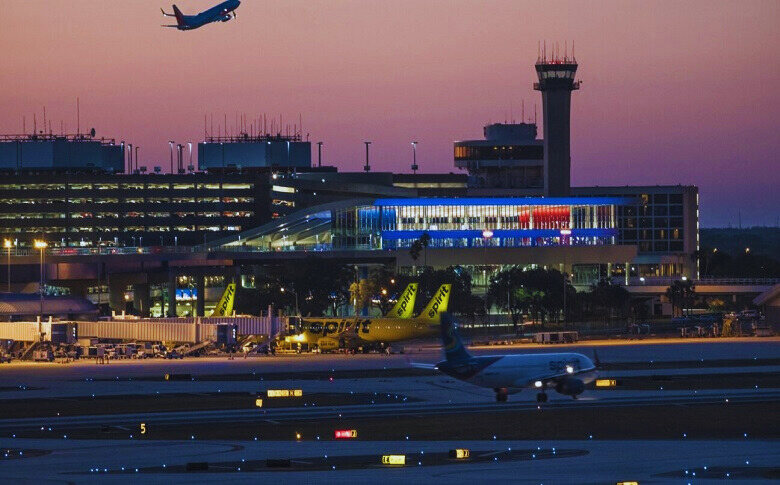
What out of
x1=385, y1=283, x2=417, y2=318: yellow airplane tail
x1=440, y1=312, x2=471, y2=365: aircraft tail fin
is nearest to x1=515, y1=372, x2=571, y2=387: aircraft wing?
x1=440, y1=312, x2=471, y2=365: aircraft tail fin

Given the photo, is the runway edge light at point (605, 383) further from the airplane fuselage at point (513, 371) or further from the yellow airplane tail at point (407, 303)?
the yellow airplane tail at point (407, 303)

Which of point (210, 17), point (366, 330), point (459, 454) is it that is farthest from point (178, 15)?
point (459, 454)

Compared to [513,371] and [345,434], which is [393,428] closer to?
[345,434]

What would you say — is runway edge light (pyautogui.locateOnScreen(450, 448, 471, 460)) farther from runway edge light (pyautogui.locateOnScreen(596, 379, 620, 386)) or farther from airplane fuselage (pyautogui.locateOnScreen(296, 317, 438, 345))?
airplane fuselage (pyautogui.locateOnScreen(296, 317, 438, 345))

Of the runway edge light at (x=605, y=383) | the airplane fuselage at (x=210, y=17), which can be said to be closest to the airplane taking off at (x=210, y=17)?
the airplane fuselage at (x=210, y=17)

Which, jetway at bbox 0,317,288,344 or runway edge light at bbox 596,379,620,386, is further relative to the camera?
jetway at bbox 0,317,288,344

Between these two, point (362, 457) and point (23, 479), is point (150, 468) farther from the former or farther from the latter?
point (362, 457)
